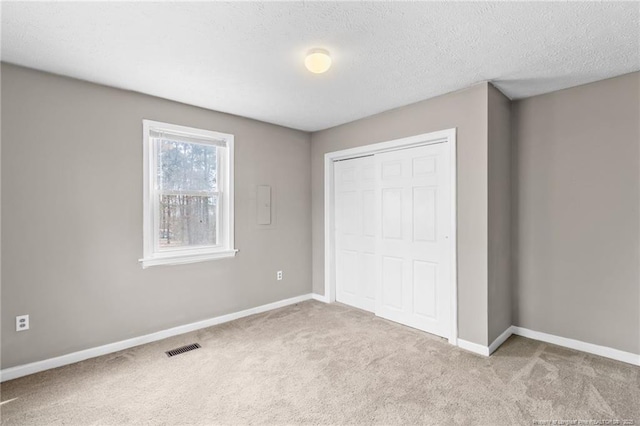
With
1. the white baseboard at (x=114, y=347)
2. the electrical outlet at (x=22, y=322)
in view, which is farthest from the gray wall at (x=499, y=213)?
the electrical outlet at (x=22, y=322)

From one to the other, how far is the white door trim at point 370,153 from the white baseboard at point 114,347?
93cm

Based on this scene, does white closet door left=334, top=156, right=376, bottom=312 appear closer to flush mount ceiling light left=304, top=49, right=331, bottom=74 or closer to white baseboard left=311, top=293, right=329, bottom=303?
white baseboard left=311, top=293, right=329, bottom=303

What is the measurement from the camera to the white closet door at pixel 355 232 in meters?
4.14

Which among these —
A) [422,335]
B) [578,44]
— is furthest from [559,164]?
[422,335]

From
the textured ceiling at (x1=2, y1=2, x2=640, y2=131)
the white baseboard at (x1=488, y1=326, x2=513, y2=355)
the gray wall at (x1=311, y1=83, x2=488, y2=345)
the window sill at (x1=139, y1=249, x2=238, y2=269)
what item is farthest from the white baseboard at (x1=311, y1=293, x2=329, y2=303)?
the textured ceiling at (x1=2, y1=2, x2=640, y2=131)

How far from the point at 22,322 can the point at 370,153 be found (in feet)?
12.3

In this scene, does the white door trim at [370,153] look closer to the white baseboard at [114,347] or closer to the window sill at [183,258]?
the white baseboard at [114,347]

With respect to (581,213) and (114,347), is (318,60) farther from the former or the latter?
(114,347)

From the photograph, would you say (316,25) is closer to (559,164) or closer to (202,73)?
(202,73)

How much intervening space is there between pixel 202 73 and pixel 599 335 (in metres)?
4.25

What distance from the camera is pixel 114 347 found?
9.80ft

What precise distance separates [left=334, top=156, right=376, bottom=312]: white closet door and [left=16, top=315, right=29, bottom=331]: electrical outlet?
3.32 metres

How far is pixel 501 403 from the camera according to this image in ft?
7.12

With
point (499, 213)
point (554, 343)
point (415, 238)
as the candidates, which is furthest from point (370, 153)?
point (554, 343)
